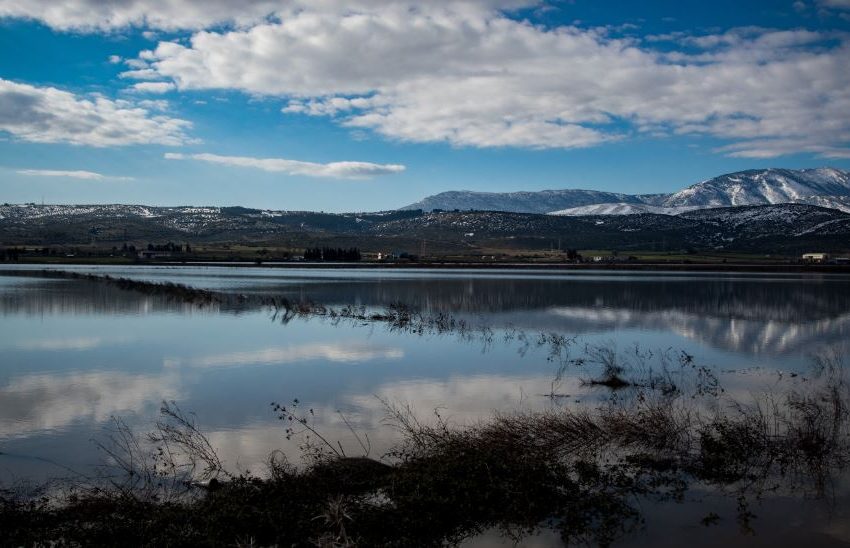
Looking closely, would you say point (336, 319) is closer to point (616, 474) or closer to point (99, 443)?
point (99, 443)

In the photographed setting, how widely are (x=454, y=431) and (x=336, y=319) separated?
81.3 ft

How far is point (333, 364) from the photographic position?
23922 millimetres

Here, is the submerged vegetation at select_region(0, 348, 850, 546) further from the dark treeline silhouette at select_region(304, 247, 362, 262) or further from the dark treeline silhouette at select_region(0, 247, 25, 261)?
the dark treeline silhouette at select_region(304, 247, 362, 262)

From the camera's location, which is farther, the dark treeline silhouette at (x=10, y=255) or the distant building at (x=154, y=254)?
the distant building at (x=154, y=254)

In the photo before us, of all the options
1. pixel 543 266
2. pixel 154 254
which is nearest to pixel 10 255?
pixel 154 254

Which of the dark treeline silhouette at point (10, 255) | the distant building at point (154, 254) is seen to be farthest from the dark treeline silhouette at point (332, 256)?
the dark treeline silhouette at point (10, 255)

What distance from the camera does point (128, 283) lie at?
65188 mm

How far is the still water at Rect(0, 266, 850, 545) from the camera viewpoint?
44.5ft

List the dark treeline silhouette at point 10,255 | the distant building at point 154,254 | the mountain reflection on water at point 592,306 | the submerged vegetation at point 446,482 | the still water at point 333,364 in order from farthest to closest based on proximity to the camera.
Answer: the distant building at point 154,254
the dark treeline silhouette at point 10,255
the mountain reflection on water at point 592,306
the still water at point 333,364
the submerged vegetation at point 446,482

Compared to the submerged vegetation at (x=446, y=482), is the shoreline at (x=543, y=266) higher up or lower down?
lower down

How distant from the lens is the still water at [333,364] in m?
13.6

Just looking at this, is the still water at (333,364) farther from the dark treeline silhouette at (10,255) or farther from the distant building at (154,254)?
the distant building at (154,254)

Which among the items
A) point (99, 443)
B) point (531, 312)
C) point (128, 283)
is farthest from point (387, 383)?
point (128, 283)

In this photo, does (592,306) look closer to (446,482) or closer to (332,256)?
(446,482)
